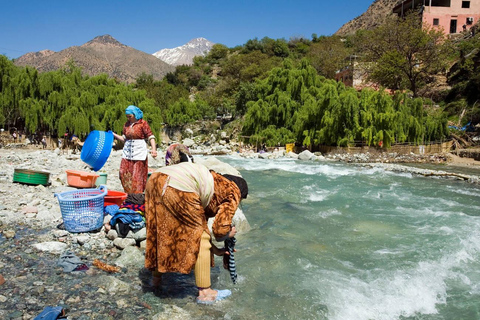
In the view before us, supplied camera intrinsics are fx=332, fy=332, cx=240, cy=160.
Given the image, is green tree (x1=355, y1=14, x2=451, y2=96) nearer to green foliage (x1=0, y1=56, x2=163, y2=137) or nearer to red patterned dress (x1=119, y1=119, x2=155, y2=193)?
green foliage (x1=0, y1=56, x2=163, y2=137)

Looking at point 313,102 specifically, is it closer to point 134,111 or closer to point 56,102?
point 56,102

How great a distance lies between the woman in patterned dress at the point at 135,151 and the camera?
455 cm

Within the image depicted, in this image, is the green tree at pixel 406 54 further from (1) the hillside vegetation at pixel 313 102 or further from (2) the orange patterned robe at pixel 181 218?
(2) the orange patterned robe at pixel 181 218

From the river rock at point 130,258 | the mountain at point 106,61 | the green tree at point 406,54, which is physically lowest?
the river rock at point 130,258

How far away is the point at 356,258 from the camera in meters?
4.11

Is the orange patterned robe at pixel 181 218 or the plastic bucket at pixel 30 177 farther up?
the orange patterned robe at pixel 181 218

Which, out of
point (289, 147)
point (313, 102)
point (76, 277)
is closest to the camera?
point (76, 277)

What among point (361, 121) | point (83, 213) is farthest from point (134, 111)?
point (361, 121)

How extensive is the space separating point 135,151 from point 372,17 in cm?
6962

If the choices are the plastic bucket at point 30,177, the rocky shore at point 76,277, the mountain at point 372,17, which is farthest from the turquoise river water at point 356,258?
the mountain at point 372,17

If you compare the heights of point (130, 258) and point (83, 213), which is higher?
point (83, 213)

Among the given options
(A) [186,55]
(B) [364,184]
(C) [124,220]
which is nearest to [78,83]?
(B) [364,184]

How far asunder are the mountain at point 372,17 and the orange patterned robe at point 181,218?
64.7 meters

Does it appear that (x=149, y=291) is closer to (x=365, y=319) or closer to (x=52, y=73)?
(x=365, y=319)
